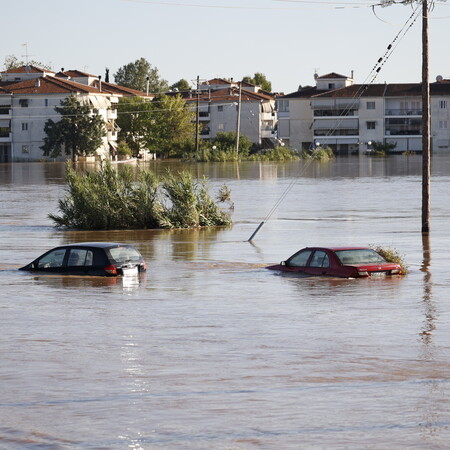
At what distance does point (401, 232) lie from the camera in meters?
50.9

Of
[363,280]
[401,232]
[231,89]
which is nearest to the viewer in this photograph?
[363,280]

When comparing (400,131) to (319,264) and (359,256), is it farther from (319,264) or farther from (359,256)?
(359,256)

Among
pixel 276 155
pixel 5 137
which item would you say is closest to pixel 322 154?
pixel 276 155

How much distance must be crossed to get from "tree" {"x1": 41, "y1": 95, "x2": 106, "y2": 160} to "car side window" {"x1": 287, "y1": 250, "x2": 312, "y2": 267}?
120186 millimetres

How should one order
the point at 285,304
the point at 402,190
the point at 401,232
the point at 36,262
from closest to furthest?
the point at 285,304, the point at 36,262, the point at 401,232, the point at 402,190

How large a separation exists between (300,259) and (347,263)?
2613 millimetres

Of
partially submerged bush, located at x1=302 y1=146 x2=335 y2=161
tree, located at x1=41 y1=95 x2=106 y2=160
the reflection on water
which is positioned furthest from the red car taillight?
partially submerged bush, located at x1=302 y1=146 x2=335 y2=161

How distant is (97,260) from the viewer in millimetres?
32844

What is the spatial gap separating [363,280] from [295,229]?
2202 centimetres

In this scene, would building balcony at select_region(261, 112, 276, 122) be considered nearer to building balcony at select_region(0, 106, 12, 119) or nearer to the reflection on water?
the reflection on water

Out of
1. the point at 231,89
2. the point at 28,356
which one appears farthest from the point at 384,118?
the point at 28,356

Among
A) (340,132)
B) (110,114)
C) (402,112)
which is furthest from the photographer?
(340,132)

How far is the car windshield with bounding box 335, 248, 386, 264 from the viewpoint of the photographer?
32219 mm

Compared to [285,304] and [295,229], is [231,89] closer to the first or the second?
[295,229]
